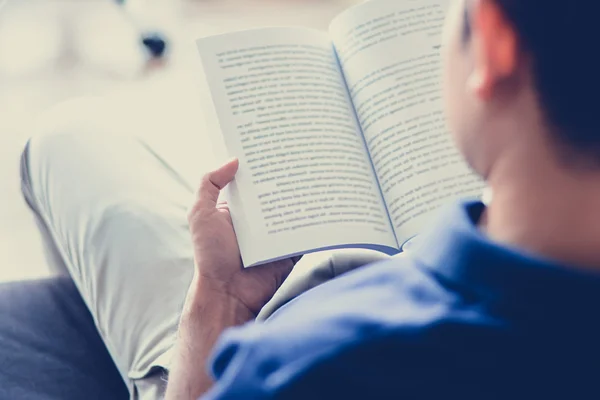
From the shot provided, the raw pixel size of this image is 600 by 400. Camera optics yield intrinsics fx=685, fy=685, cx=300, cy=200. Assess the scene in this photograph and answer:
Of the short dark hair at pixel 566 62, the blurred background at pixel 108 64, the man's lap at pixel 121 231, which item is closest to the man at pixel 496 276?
the short dark hair at pixel 566 62

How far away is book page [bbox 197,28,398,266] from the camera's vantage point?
2.21 feet

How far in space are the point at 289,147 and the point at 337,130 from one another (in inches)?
2.4

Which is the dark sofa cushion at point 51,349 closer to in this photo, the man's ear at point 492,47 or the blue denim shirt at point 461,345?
the blue denim shirt at point 461,345

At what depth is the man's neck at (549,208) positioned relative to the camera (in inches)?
14.9

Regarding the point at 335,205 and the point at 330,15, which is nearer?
the point at 335,205

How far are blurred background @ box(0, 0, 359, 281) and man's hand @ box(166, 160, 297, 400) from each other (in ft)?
1.20

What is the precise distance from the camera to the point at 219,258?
724 mm

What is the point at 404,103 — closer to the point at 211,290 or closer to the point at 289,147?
the point at 289,147

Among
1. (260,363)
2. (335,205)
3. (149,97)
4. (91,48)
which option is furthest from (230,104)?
(91,48)

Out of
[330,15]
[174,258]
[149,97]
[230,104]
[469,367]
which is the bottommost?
[469,367]

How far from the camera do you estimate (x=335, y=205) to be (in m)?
0.69

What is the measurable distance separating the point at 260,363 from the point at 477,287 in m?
0.14

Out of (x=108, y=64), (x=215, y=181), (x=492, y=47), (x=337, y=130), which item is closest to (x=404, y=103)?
(x=337, y=130)

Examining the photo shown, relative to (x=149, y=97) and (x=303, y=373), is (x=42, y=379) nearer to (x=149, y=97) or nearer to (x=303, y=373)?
(x=303, y=373)
